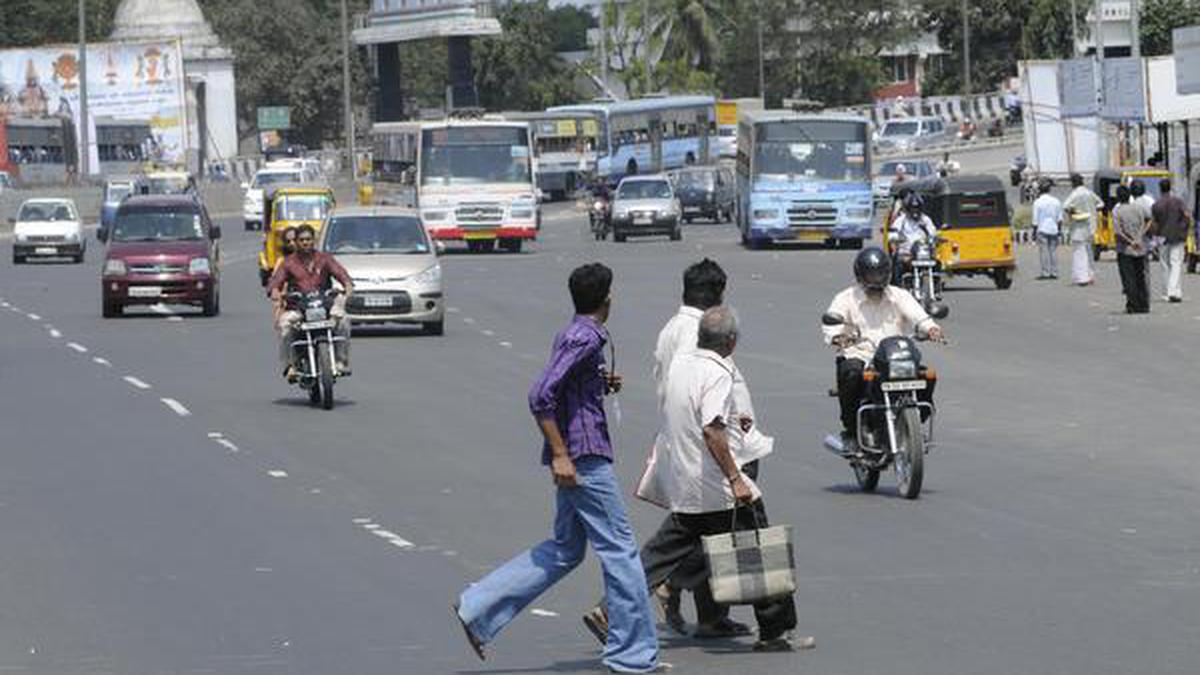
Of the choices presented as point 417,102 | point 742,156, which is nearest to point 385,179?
point 742,156

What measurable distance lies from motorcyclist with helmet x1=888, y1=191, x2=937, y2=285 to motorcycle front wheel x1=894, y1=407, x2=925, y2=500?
19.9 metres

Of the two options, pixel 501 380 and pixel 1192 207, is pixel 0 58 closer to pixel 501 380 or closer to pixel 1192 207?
pixel 1192 207

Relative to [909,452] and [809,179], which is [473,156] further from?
[909,452]

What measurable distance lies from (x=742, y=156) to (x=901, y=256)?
24.3 meters

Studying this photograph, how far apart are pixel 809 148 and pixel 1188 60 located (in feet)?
33.8

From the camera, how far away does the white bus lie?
57.0 m

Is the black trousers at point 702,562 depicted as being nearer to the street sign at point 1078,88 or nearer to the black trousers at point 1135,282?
the black trousers at point 1135,282

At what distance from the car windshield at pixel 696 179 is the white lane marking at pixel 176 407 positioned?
5406cm

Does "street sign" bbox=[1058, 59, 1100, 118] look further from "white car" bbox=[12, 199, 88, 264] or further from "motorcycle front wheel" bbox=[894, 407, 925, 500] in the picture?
"motorcycle front wheel" bbox=[894, 407, 925, 500]

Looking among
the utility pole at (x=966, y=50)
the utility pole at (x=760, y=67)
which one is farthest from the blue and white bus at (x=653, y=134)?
the utility pole at (x=760, y=67)

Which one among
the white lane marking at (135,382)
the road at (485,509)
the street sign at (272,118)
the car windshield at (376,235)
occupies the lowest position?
the road at (485,509)

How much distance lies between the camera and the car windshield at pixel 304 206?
50.0 metres

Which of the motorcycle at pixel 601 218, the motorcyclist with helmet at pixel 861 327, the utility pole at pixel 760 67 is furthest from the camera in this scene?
the utility pole at pixel 760 67

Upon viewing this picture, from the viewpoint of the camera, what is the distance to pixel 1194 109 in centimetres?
5075
